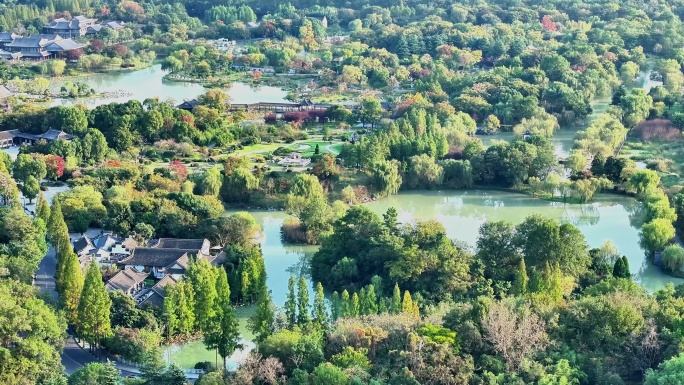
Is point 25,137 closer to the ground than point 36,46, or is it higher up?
closer to the ground

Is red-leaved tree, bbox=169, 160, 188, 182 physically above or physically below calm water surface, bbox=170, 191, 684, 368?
above

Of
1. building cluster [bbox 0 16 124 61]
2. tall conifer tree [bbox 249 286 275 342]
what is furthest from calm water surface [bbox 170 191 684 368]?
building cluster [bbox 0 16 124 61]

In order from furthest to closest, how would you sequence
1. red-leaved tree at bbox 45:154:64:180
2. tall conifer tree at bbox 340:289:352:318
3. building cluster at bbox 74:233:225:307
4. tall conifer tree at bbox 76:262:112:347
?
red-leaved tree at bbox 45:154:64:180 < building cluster at bbox 74:233:225:307 < tall conifer tree at bbox 340:289:352:318 < tall conifer tree at bbox 76:262:112:347

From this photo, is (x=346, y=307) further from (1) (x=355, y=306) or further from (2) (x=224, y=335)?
(2) (x=224, y=335)

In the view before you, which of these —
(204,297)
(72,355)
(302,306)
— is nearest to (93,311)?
(72,355)

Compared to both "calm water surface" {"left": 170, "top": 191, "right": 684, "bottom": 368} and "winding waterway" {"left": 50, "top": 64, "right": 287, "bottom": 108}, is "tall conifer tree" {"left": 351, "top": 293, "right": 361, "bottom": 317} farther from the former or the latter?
"winding waterway" {"left": 50, "top": 64, "right": 287, "bottom": 108}

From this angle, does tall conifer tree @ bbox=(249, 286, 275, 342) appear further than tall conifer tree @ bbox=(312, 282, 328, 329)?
No

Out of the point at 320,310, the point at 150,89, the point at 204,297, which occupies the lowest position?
the point at 150,89

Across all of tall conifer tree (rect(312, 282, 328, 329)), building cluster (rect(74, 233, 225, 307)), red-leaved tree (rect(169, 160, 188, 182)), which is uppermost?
tall conifer tree (rect(312, 282, 328, 329))

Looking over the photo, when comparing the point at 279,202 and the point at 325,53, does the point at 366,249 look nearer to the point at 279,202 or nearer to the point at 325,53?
the point at 279,202

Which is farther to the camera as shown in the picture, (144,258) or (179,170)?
(179,170)

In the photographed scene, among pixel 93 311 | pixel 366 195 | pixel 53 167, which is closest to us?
pixel 93 311
